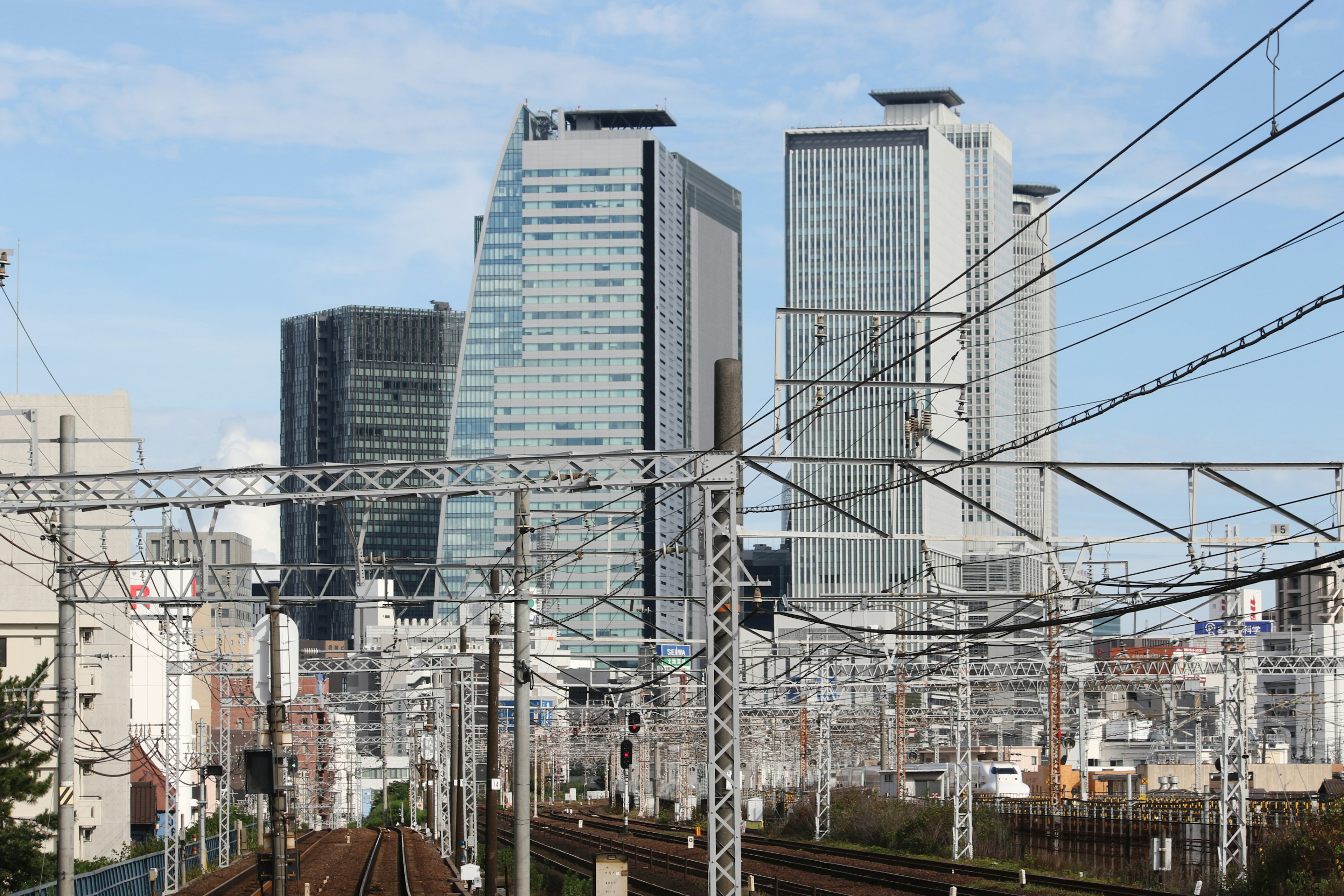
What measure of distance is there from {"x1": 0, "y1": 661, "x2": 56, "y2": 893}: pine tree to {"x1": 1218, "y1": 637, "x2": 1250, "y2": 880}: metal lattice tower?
27941mm

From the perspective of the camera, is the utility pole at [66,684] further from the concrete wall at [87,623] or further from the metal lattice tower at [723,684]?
the concrete wall at [87,623]

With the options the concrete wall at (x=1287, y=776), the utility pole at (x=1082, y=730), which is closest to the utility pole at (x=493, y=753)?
the utility pole at (x=1082, y=730)

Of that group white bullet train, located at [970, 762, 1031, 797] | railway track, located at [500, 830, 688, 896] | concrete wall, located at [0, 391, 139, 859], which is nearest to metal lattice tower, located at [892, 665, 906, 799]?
white bullet train, located at [970, 762, 1031, 797]

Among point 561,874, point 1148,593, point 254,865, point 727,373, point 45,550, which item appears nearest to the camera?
point 727,373

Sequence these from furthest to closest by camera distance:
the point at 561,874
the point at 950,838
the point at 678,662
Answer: the point at 678,662 → the point at 950,838 → the point at 561,874

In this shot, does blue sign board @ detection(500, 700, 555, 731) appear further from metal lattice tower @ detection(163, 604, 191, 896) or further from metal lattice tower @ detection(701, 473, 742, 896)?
metal lattice tower @ detection(701, 473, 742, 896)

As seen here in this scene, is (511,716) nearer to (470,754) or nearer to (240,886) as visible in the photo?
(470,754)

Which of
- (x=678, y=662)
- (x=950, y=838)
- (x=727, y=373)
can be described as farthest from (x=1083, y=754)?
(x=678, y=662)

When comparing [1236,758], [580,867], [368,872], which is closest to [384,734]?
[368,872]

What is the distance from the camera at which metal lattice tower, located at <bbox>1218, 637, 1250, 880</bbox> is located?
3244 cm

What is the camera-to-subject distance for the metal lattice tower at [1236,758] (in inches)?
1277

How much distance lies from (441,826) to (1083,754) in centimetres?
2755

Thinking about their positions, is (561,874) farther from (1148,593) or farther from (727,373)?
(727,373)

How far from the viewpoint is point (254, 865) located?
54.4 metres
